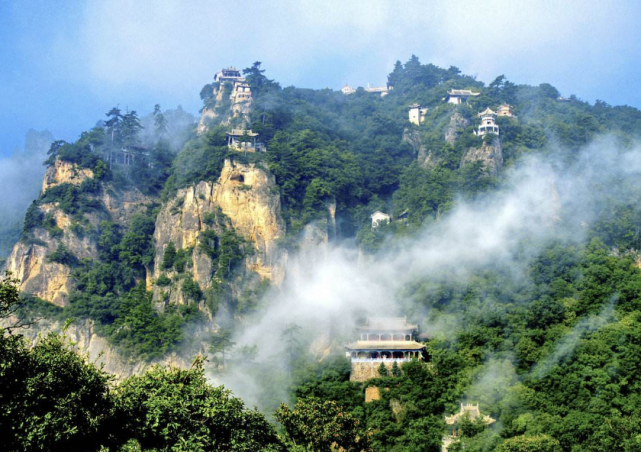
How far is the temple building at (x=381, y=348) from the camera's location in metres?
43.4

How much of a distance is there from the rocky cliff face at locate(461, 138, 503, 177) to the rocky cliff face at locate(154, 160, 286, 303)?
49.4 feet

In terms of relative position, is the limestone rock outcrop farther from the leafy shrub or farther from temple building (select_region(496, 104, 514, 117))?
the leafy shrub

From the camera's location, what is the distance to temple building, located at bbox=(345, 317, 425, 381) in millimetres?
43375

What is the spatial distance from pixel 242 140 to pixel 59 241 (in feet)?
50.7

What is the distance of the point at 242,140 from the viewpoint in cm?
6162

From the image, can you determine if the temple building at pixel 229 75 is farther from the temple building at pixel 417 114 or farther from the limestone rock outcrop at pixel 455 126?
the limestone rock outcrop at pixel 455 126

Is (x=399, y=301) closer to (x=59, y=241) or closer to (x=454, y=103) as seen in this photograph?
(x=59, y=241)

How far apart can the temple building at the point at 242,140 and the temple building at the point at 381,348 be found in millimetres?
21484

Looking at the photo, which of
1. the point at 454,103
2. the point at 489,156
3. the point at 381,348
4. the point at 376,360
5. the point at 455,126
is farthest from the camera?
the point at 454,103

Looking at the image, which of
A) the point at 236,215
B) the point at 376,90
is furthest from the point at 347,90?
the point at 236,215

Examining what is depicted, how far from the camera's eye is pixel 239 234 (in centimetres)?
5625

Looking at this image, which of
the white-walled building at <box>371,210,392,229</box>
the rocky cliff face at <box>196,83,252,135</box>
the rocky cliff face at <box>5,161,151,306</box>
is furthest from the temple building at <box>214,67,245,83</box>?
the white-walled building at <box>371,210,392,229</box>

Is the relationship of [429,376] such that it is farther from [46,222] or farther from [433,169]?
[46,222]

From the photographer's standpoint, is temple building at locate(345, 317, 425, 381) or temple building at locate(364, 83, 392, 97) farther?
temple building at locate(364, 83, 392, 97)
